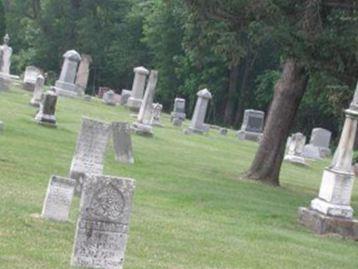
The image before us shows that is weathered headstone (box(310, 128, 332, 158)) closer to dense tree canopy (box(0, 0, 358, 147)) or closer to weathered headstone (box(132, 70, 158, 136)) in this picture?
dense tree canopy (box(0, 0, 358, 147))

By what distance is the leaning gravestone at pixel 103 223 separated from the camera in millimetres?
7984

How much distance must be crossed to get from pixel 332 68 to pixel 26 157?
21.3 feet

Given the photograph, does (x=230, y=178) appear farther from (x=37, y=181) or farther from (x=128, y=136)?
(x=37, y=181)

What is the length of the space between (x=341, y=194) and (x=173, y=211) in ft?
9.96

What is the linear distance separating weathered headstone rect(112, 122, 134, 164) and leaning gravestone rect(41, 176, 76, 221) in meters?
8.23

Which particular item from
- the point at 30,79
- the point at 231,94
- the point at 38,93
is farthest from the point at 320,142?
the point at 231,94

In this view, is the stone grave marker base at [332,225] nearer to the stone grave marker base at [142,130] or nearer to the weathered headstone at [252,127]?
the stone grave marker base at [142,130]

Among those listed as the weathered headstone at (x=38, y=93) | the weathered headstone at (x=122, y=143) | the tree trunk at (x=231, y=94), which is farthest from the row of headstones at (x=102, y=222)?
the tree trunk at (x=231, y=94)

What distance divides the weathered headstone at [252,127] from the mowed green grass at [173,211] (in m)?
13.3

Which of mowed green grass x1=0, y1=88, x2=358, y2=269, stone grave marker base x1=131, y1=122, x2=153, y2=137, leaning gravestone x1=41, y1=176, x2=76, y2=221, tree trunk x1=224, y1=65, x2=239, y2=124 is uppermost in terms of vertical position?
tree trunk x1=224, y1=65, x2=239, y2=124

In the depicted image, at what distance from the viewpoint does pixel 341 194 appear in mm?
14789

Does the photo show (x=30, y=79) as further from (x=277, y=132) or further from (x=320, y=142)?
(x=277, y=132)

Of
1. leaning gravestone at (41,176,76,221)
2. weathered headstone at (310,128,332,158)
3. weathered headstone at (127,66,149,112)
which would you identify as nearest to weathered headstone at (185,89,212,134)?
weathered headstone at (127,66,149,112)

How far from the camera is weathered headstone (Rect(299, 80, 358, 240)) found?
14727 mm
